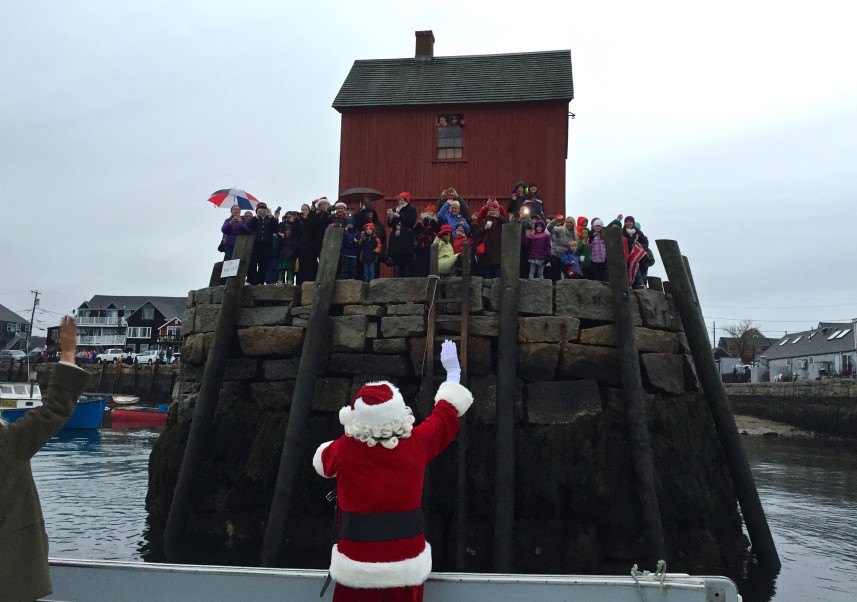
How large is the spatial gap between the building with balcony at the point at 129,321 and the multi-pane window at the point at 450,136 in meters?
59.7

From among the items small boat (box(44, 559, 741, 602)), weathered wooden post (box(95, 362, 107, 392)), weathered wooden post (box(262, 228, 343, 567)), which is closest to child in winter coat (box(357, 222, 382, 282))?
weathered wooden post (box(262, 228, 343, 567))

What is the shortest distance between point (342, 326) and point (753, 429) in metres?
32.3

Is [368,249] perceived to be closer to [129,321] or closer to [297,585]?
[297,585]

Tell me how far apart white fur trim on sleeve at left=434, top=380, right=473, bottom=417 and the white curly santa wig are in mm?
430

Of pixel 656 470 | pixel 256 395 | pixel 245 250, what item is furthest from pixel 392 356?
pixel 656 470

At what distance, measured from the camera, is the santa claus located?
377 cm

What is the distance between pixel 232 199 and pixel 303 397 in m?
5.84

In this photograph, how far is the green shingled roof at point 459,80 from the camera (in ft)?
46.8

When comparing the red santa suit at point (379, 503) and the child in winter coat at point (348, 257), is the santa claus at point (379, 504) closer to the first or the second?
the red santa suit at point (379, 503)

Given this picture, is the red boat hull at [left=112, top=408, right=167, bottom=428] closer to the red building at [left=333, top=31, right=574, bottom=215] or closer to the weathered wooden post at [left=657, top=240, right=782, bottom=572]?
the red building at [left=333, top=31, right=574, bottom=215]

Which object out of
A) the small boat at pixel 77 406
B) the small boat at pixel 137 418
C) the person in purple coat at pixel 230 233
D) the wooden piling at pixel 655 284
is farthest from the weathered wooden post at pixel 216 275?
the small boat at pixel 137 418

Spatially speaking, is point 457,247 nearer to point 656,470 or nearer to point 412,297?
point 412,297

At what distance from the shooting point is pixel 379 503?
3.77 metres

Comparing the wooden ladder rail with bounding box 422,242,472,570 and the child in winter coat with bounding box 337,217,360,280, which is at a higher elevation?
the child in winter coat with bounding box 337,217,360,280
